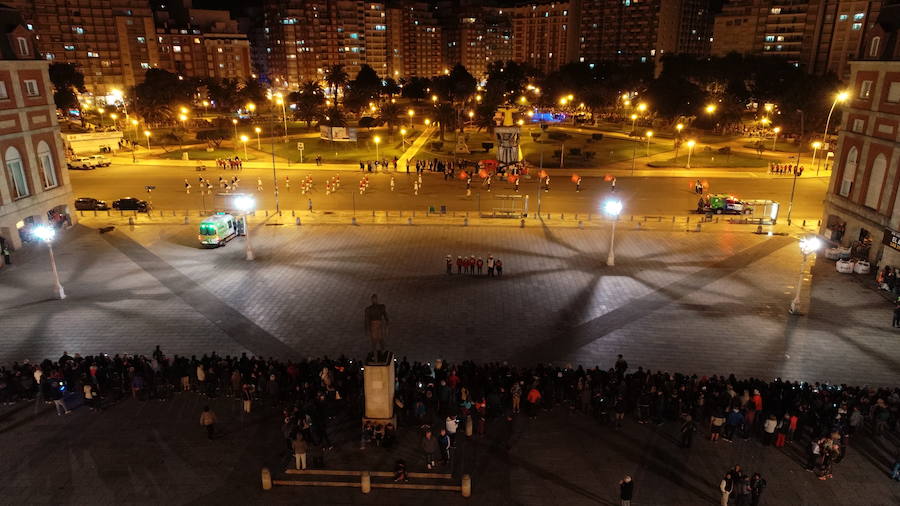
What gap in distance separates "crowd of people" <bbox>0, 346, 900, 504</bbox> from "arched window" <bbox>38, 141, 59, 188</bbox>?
1059 inches

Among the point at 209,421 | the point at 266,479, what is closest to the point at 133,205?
the point at 209,421

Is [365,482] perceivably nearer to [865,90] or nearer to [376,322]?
[376,322]

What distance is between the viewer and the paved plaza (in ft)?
82.9

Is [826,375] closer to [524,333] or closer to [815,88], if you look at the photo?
[524,333]

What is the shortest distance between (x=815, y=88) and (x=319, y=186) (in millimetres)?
75921

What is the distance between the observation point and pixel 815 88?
88.0 meters

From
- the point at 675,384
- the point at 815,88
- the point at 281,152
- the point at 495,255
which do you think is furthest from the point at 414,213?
the point at 815,88

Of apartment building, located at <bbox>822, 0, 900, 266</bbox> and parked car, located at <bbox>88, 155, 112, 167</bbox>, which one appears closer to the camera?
apartment building, located at <bbox>822, 0, 900, 266</bbox>

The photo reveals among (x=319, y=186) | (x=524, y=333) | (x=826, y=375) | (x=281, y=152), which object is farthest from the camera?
(x=281, y=152)

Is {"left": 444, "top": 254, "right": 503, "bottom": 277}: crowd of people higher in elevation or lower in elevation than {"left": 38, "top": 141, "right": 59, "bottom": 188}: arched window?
lower

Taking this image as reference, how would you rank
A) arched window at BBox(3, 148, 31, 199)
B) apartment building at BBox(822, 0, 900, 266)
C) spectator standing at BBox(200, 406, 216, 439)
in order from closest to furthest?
spectator standing at BBox(200, 406, 216, 439)
apartment building at BBox(822, 0, 900, 266)
arched window at BBox(3, 148, 31, 199)

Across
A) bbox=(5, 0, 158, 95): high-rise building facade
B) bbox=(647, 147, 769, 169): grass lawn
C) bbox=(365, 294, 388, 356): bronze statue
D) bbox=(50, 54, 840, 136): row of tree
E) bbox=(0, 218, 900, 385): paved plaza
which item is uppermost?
bbox=(5, 0, 158, 95): high-rise building facade

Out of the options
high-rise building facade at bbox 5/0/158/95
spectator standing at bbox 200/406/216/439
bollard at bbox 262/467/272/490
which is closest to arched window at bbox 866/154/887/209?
bollard at bbox 262/467/272/490

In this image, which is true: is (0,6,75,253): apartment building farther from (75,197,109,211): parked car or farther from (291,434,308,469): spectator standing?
(291,434,308,469): spectator standing
